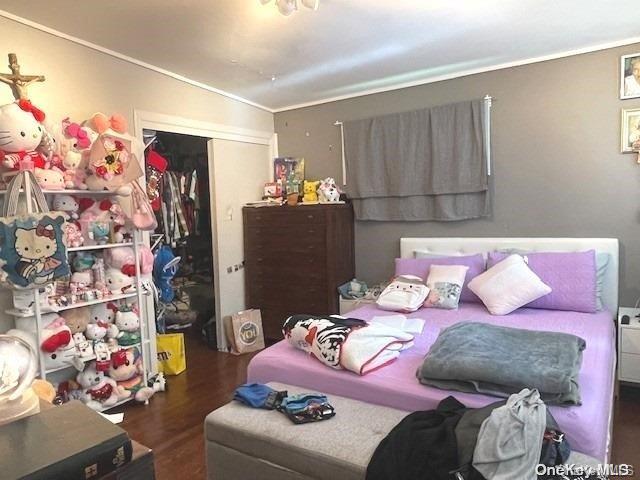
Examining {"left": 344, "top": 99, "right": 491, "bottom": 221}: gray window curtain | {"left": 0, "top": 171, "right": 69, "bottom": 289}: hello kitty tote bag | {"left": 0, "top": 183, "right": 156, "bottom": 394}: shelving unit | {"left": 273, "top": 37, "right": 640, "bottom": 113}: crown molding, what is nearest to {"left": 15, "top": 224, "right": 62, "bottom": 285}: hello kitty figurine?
{"left": 0, "top": 171, "right": 69, "bottom": 289}: hello kitty tote bag

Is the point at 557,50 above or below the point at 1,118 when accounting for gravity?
above

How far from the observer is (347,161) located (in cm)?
412

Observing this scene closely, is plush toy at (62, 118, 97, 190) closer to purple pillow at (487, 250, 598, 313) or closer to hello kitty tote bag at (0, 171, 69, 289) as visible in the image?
hello kitty tote bag at (0, 171, 69, 289)

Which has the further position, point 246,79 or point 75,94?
point 246,79

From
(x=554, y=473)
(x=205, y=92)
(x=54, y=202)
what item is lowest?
(x=554, y=473)

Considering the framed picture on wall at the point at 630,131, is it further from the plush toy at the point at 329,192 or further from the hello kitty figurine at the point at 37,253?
the hello kitty figurine at the point at 37,253

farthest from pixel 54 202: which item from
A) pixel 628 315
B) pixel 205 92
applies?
pixel 628 315

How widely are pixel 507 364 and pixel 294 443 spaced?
904 mm

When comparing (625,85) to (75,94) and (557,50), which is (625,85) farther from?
(75,94)

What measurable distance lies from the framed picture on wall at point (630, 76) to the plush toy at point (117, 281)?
365 centimetres

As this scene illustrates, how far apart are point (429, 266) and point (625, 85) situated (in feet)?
5.99

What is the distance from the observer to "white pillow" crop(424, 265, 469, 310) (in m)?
3.05

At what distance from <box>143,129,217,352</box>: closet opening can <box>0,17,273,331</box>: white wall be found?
499 millimetres

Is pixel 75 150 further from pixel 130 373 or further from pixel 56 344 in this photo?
pixel 130 373
